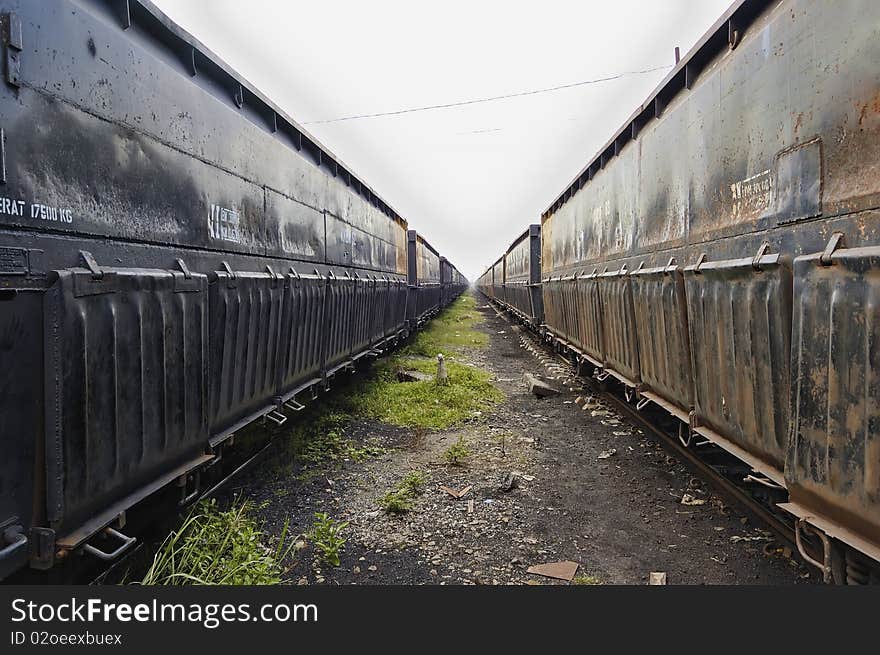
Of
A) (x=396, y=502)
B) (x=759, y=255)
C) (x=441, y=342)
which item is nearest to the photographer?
(x=759, y=255)

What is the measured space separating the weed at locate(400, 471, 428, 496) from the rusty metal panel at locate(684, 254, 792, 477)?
2.26m

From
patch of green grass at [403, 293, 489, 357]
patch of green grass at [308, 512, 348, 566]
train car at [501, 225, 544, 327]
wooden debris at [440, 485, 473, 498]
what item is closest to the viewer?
patch of green grass at [308, 512, 348, 566]

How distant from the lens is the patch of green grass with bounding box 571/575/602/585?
118 inches

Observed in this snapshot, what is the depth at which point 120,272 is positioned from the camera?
2422 mm

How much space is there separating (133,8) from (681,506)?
4832 millimetres

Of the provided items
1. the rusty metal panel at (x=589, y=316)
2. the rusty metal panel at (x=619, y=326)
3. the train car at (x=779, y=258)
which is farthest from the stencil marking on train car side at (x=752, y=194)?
the rusty metal panel at (x=589, y=316)

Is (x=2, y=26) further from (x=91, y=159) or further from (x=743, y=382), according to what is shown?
(x=743, y=382)

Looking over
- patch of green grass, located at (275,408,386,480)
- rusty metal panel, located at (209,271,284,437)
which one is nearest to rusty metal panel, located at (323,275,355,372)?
patch of green grass, located at (275,408,386,480)

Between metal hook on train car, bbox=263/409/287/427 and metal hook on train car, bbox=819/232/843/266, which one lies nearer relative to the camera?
metal hook on train car, bbox=819/232/843/266

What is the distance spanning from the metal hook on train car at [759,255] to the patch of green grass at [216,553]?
10.4 ft

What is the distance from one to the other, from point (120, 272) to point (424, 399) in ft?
17.4

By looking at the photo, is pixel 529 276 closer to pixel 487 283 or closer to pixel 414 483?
pixel 414 483

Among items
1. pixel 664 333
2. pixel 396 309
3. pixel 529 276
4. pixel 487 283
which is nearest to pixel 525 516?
pixel 664 333

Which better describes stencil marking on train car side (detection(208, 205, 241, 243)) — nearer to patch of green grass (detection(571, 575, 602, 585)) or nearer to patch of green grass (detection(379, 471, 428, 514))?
patch of green grass (detection(379, 471, 428, 514))
